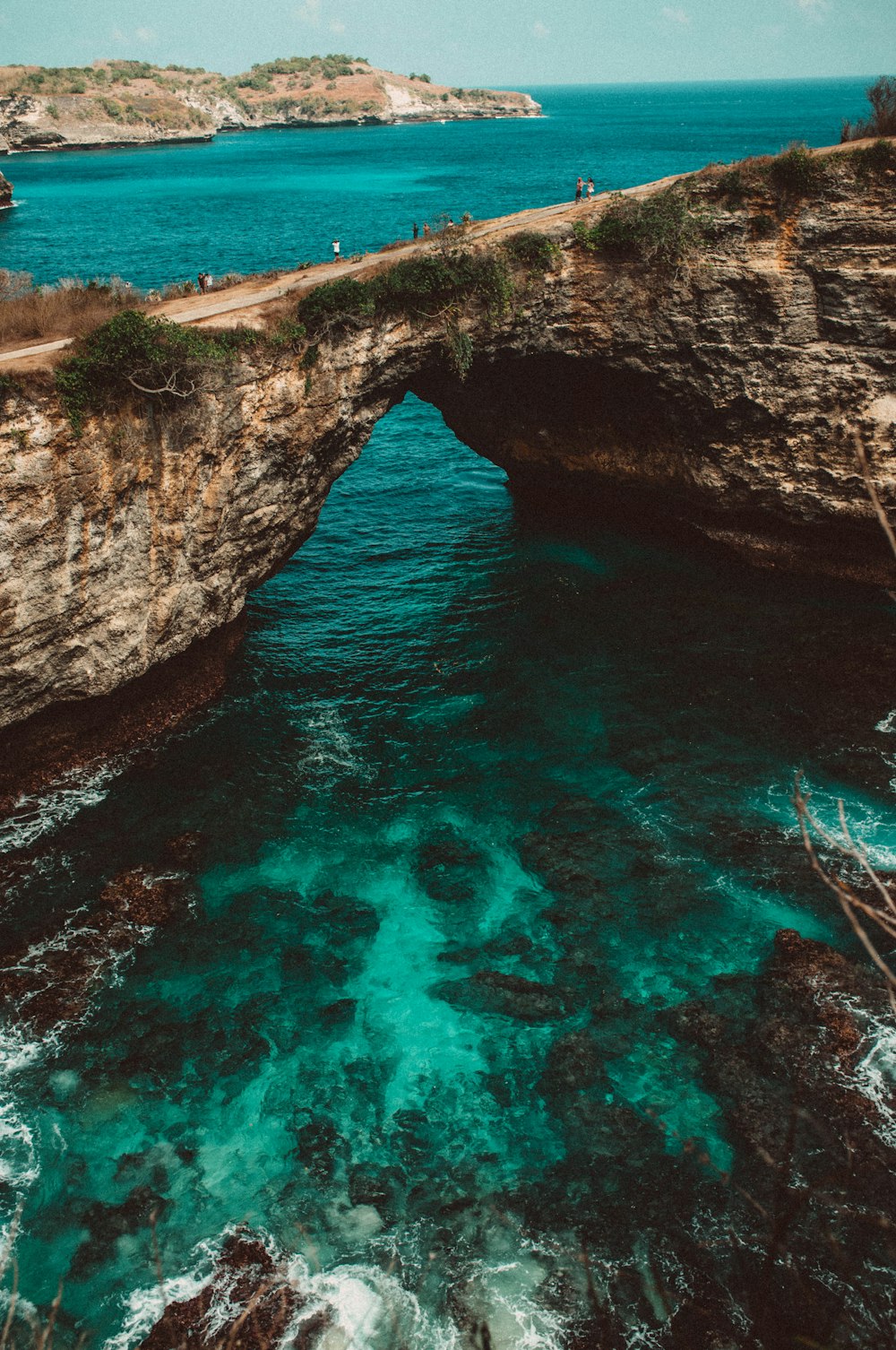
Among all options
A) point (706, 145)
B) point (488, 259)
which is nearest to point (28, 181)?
point (706, 145)

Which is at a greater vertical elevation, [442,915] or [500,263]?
[500,263]

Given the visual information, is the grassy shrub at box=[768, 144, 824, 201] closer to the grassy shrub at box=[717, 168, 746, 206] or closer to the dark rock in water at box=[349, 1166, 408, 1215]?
the grassy shrub at box=[717, 168, 746, 206]

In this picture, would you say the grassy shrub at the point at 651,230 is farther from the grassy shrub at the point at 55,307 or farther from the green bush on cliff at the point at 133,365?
the grassy shrub at the point at 55,307

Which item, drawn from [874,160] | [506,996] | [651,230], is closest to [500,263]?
[651,230]

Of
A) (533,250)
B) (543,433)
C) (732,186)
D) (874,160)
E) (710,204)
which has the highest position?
(874,160)

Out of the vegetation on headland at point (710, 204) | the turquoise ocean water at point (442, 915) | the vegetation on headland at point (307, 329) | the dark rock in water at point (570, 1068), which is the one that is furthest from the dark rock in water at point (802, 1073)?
the vegetation on headland at point (710, 204)

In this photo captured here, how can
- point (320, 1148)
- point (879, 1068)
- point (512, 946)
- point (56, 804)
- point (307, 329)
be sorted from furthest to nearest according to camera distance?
point (307, 329) → point (56, 804) → point (512, 946) → point (879, 1068) → point (320, 1148)

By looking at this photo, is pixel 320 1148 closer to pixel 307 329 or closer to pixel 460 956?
pixel 460 956
